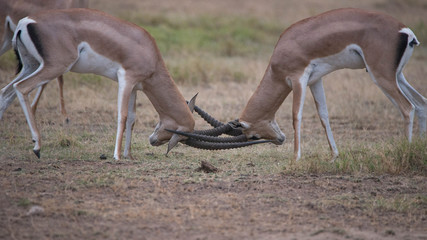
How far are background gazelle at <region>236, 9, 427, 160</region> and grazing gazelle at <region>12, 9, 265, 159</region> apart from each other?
29.9 inches

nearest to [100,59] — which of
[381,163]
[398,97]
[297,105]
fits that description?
[297,105]

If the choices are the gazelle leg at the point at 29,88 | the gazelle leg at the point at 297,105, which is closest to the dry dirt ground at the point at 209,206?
the gazelle leg at the point at 29,88

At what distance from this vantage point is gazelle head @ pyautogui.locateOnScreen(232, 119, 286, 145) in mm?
7176

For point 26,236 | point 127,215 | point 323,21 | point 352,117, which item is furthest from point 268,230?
point 352,117

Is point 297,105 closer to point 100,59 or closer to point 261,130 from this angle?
point 261,130

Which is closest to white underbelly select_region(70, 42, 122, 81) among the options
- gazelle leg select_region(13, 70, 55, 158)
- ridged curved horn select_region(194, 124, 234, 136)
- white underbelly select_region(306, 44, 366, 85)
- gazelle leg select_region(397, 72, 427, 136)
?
gazelle leg select_region(13, 70, 55, 158)

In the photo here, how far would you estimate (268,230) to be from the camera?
4477mm

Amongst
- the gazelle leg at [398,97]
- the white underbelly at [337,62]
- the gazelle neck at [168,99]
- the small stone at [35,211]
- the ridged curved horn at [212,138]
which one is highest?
the white underbelly at [337,62]

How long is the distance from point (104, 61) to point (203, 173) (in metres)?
1.77

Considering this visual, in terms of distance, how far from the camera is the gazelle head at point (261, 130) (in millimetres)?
7176

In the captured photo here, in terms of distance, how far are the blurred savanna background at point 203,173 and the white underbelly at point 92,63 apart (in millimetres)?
1026

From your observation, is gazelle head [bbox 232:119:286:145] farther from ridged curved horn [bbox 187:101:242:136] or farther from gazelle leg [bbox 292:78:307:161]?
gazelle leg [bbox 292:78:307:161]

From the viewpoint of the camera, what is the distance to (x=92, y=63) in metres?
6.64

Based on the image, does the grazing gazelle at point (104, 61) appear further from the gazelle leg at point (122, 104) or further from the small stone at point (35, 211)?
the small stone at point (35, 211)
